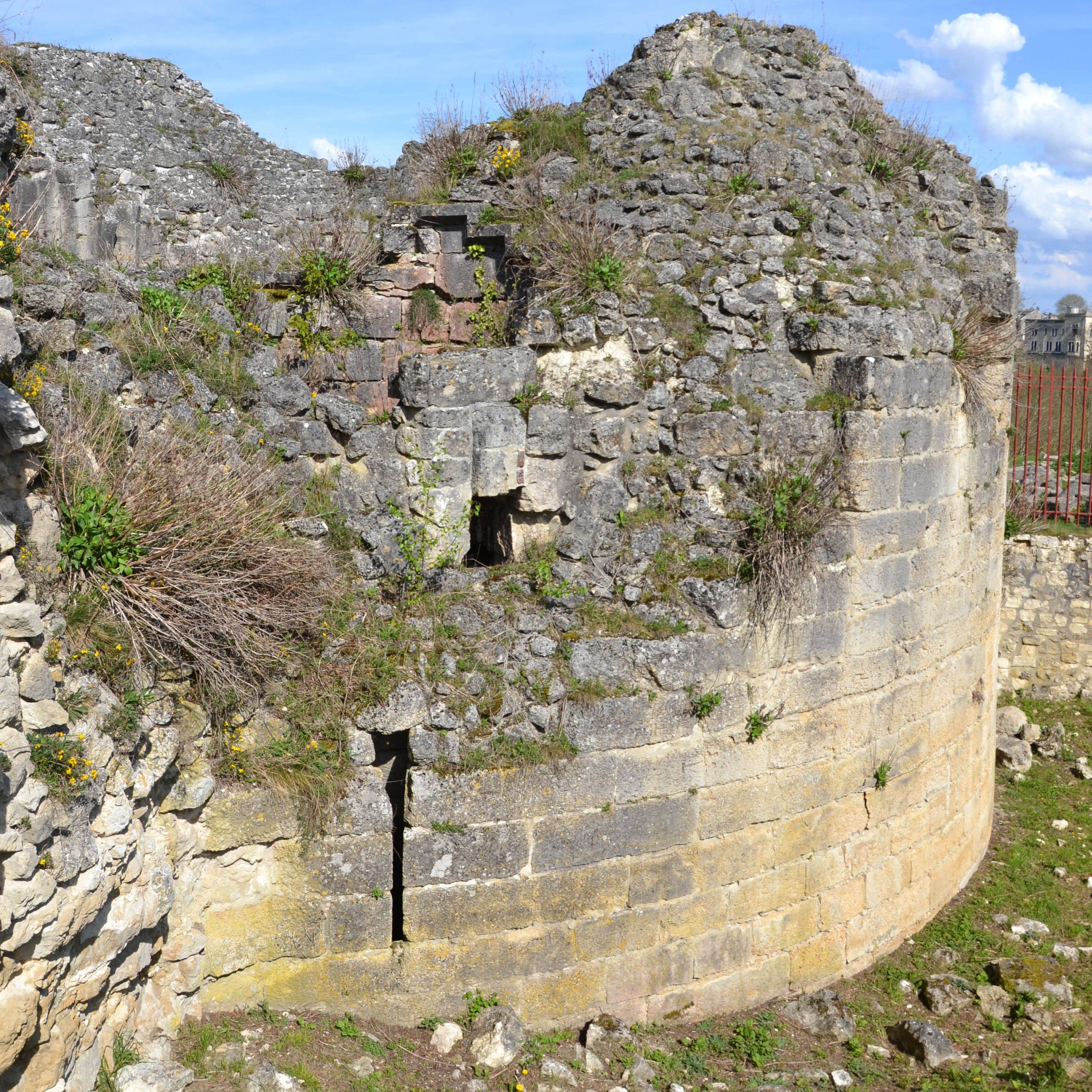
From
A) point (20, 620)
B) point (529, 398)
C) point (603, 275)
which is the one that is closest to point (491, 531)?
point (529, 398)

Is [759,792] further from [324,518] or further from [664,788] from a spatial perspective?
[324,518]

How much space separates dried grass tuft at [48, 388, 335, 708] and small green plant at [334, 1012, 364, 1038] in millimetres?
1839

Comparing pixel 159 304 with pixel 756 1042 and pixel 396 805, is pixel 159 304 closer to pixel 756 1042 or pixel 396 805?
pixel 396 805

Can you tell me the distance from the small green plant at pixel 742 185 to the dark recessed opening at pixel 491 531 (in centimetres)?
253

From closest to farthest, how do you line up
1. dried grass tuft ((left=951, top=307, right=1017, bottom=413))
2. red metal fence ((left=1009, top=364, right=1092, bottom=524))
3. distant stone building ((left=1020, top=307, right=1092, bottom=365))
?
1. dried grass tuft ((left=951, top=307, right=1017, bottom=413))
2. red metal fence ((left=1009, top=364, right=1092, bottom=524))
3. distant stone building ((left=1020, top=307, right=1092, bottom=365))

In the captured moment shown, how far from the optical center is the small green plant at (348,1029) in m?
5.66

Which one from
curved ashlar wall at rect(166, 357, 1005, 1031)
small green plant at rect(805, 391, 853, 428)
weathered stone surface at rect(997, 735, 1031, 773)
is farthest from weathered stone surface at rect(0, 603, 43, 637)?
weathered stone surface at rect(997, 735, 1031, 773)

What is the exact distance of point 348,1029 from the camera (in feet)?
18.6

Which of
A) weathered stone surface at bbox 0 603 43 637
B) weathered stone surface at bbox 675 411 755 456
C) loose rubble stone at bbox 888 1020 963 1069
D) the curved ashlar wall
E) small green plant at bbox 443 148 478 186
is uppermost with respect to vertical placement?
small green plant at bbox 443 148 478 186

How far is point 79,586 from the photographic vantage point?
16.1 feet

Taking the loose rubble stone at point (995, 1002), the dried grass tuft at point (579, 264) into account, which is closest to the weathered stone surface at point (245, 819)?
the dried grass tuft at point (579, 264)

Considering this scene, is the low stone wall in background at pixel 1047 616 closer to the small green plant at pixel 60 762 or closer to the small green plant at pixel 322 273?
the small green plant at pixel 322 273

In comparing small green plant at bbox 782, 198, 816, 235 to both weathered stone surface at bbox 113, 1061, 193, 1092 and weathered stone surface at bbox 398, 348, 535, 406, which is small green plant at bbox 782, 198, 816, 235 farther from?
weathered stone surface at bbox 113, 1061, 193, 1092

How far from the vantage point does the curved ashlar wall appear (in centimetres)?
571
